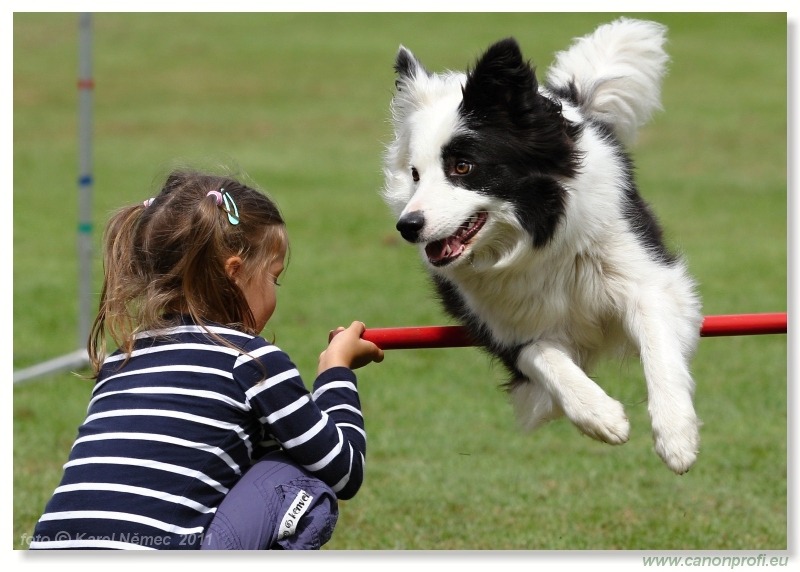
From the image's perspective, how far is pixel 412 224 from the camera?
12.0 feet

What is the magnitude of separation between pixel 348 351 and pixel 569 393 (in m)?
0.82

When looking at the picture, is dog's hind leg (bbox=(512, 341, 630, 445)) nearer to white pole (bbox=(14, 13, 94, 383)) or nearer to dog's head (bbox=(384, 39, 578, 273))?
dog's head (bbox=(384, 39, 578, 273))

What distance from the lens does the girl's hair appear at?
3160mm

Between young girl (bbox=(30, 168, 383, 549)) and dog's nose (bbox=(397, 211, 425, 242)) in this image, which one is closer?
young girl (bbox=(30, 168, 383, 549))

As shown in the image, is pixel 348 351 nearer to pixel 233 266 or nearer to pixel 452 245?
pixel 233 266

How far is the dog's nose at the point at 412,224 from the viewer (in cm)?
365

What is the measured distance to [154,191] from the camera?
3611mm

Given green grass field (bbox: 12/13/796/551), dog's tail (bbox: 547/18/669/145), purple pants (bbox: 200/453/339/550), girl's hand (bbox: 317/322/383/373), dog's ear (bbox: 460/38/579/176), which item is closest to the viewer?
purple pants (bbox: 200/453/339/550)

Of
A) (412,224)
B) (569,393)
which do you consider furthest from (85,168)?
(569,393)

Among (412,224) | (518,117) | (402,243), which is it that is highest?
(518,117)

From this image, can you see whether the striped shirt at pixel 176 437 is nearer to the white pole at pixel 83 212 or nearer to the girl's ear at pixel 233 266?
the girl's ear at pixel 233 266

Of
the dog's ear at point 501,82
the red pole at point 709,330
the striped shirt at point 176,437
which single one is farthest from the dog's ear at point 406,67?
the striped shirt at point 176,437

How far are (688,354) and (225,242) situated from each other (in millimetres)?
1784

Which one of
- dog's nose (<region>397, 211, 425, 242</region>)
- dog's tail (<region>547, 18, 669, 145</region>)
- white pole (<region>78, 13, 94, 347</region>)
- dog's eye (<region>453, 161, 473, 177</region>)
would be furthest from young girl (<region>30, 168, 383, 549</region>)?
white pole (<region>78, 13, 94, 347</region>)
